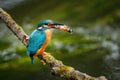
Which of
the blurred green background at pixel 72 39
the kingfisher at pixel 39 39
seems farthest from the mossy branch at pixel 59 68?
the blurred green background at pixel 72 39

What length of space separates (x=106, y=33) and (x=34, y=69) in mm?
2697

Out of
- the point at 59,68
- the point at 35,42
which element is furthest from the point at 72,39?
the point at 59,68

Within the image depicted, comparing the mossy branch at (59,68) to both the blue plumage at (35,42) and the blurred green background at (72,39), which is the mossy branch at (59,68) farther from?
the blurred green background at (72,39)

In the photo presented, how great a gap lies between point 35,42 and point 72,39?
5.98 m

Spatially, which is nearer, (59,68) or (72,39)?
(59,68)

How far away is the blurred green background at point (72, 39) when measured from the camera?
9969 millimetres

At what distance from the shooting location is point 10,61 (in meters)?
10.7

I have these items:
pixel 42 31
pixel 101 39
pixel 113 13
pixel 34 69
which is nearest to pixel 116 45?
pixel 101 39

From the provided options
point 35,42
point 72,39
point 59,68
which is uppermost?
point 72,39

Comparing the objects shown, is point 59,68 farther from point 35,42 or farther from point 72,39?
point 72,39

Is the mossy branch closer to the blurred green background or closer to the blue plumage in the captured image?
the blue plumage

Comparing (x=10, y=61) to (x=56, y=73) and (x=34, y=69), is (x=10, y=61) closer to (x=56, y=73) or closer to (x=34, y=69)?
(x=34, y=69)

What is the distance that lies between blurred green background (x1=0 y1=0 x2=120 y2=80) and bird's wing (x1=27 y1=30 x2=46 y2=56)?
3.57 meters

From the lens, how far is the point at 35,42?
5625mm
